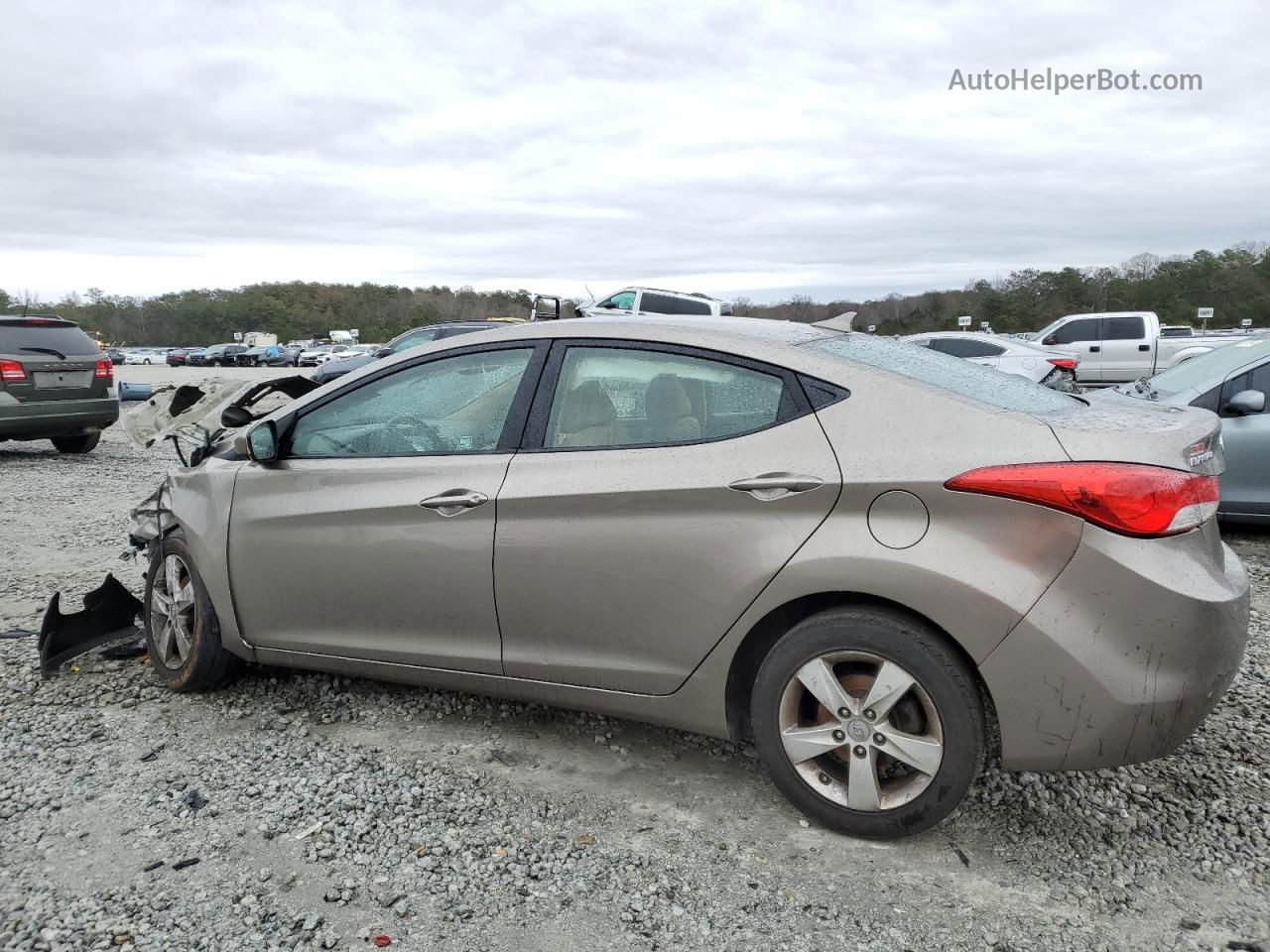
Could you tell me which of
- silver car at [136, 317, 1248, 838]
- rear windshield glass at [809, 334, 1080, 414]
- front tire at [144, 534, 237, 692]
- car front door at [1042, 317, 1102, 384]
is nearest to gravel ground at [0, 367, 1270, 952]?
front tire at [144, 534, 237, 692]

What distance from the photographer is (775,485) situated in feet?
9.05

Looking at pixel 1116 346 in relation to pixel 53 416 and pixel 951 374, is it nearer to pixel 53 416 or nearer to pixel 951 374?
pixel 53 416

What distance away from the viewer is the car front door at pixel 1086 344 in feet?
68.2

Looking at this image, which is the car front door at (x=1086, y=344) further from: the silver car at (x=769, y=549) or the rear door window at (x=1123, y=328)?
the silver car at (x=769, y=549)

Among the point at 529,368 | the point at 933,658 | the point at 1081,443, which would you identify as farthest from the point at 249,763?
the point at 1081,443

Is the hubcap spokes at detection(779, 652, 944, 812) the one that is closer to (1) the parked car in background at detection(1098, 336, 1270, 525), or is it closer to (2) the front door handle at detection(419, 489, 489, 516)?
(2) the front door handle at detection(419, 489, 489, 516)

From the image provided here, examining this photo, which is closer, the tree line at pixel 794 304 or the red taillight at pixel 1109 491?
the red taillight at pixel 1109 491

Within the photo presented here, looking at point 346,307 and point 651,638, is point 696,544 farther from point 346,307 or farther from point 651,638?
point 346,307

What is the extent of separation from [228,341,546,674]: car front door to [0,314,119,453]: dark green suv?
8.61 metres

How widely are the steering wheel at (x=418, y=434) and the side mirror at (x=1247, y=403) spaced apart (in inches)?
217

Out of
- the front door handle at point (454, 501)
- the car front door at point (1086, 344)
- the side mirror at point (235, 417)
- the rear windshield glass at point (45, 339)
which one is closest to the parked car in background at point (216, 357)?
the car front door at point (1086, 344)

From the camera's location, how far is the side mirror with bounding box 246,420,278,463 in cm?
371

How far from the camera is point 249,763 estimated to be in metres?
3.38

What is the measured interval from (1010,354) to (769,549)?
48.6 ft
